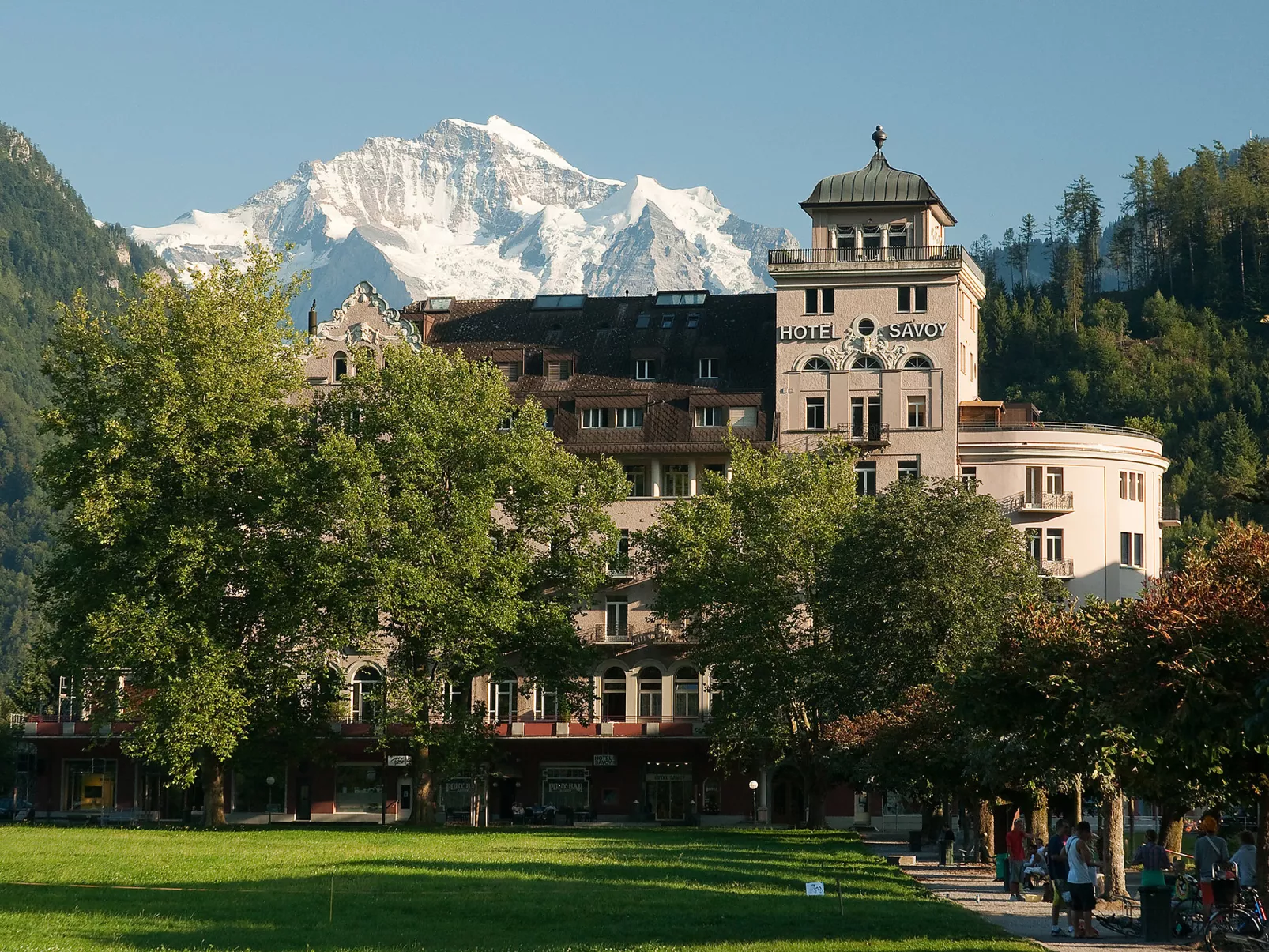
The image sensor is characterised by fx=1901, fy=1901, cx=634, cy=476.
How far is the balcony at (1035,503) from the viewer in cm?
9438

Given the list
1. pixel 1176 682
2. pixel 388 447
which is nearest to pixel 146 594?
pixel 388 447

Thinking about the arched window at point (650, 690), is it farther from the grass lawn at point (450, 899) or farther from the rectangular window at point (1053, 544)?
the grass lawn at point (450, 899)

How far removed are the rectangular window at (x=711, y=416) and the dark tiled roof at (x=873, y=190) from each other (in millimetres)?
11785

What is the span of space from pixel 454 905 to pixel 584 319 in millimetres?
71392

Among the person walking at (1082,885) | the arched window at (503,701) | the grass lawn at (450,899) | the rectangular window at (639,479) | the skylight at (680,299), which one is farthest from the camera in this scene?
the skylight at (680,299)

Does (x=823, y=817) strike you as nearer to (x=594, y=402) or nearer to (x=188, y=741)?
(x=594, y=402)

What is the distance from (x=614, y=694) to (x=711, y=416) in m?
14.8

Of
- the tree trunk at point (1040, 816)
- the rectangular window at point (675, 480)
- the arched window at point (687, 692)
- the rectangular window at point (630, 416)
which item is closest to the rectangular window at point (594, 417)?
the rectangular window at point (630, 416)

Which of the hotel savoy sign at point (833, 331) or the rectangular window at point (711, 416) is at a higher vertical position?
the hotel savoy sign at point (833, 331)

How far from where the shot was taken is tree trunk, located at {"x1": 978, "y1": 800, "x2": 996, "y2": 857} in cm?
5784

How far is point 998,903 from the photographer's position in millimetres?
42125

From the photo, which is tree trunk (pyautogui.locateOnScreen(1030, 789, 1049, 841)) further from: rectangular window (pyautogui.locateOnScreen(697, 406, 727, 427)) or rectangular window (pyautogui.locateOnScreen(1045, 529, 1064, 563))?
rectangular window (pyautogui.locateOnScreen(697, 406, 727, 427))

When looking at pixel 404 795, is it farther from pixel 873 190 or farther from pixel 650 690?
pixel 873 190

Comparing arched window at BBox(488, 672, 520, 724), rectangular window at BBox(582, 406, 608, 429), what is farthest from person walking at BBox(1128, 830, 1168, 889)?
rectangular window at BBox(582, 406, 608, 429)
